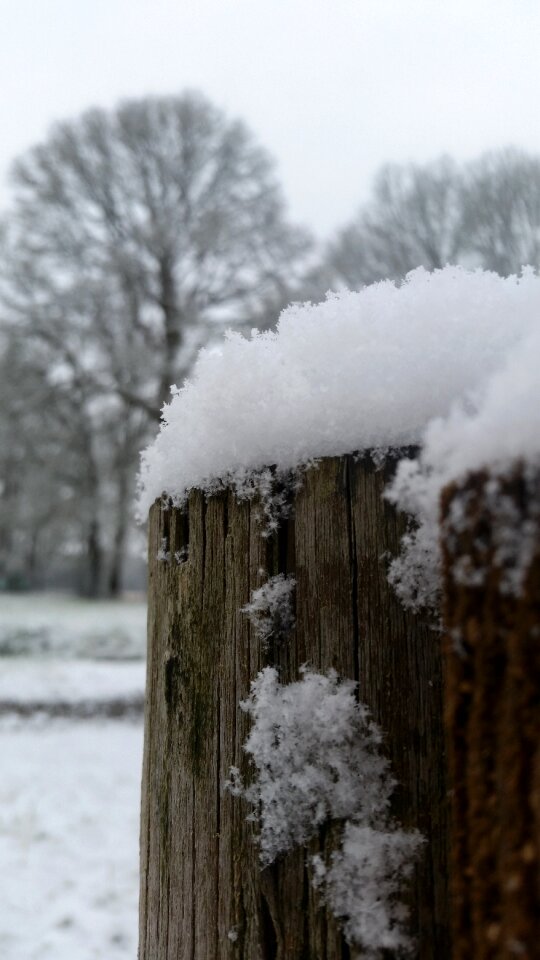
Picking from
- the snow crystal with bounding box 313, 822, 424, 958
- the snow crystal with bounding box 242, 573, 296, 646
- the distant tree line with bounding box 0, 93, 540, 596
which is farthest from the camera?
the distant tree line with bounding box 0, 93, 540, 596

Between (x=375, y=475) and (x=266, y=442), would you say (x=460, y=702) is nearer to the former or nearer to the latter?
(x=375, y=475)

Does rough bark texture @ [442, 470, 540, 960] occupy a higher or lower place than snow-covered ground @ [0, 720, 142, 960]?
higher

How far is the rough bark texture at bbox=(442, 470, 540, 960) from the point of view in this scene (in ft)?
1.48

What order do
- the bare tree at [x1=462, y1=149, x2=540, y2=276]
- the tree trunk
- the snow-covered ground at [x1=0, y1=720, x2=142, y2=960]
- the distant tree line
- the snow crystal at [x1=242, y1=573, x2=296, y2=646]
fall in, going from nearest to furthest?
the snow crystal at [x1=242, y1=573, x2=296, y2=646]
the snow-covered ground at [x1=0, y1=720, x2=142, y2=960]
the bare tree at [x1=462, y1=149, x2=540, y2=276]
the distant tree line
the tree trunk

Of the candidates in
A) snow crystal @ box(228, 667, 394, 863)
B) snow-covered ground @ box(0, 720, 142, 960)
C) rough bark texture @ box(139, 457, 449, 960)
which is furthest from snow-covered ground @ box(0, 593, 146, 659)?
snow crystal @ box(228, 667, 394, 863)

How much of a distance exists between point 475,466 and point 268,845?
584mm

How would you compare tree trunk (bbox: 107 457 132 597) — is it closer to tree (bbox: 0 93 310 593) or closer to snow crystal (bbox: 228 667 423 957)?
tree (bbox: 0 93 310 593)

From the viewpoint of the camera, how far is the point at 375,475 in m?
0.81

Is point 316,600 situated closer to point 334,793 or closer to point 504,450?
point 334,793

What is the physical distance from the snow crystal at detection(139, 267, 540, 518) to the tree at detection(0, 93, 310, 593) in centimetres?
1486

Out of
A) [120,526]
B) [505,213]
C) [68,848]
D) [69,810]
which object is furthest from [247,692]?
[120,526]

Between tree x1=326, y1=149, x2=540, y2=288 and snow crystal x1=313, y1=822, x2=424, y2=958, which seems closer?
snow crystal x1=313, y1=822, x2=424, y2=958

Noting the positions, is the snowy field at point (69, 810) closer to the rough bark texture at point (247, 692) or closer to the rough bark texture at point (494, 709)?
the rough bark texture at point (247, 692)

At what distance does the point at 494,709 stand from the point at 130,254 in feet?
57.3
